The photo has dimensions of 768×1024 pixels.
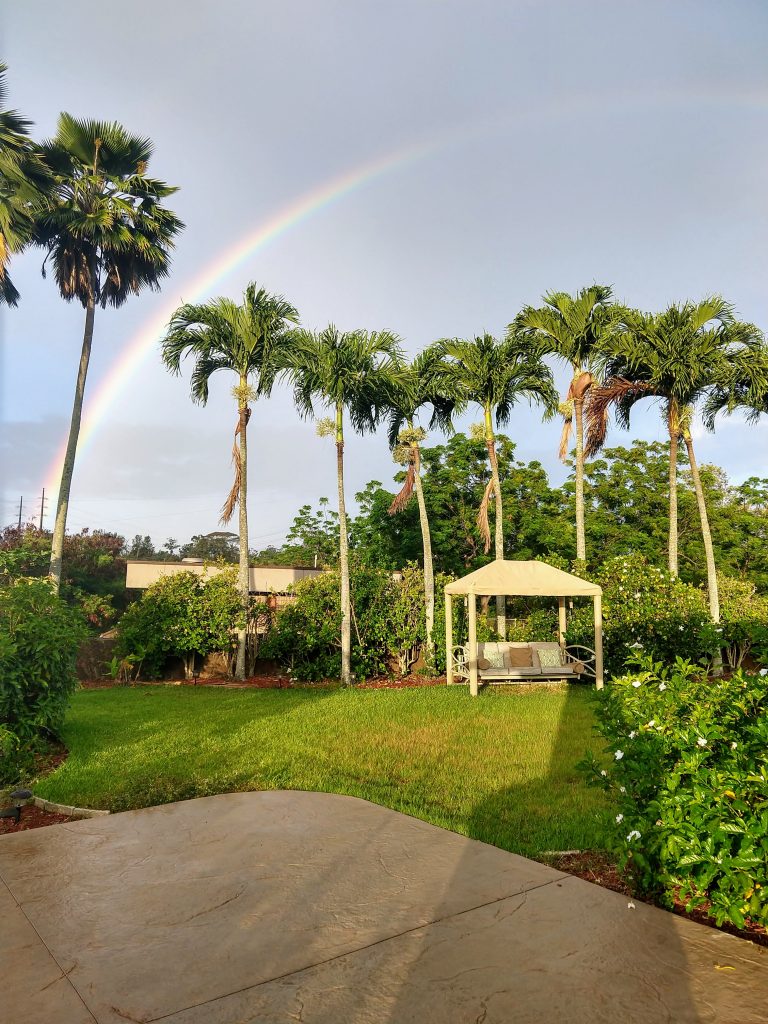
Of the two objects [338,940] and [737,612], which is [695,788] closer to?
[338,940]

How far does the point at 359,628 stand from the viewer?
15430mm

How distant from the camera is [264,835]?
14.8ft

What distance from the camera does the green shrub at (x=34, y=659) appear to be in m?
6.36

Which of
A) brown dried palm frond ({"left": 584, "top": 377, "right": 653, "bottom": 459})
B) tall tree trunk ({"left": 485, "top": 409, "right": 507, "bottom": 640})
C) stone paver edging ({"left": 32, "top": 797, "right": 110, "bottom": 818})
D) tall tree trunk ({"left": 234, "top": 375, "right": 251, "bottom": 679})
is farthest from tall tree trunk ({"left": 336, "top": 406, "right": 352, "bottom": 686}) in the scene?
stone paver edging ({"left": 32, "top": 797, "right": 110, "bottom": 818})

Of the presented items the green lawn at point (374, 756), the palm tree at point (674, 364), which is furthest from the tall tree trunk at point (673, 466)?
the green lawn at point (374, 756)

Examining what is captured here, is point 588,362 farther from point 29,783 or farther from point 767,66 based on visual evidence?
point 29,783

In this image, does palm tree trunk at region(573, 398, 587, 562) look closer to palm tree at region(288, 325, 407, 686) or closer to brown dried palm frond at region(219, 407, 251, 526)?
palm tree at region(288, 325, 407, 686)

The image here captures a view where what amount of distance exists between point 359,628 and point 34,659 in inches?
369

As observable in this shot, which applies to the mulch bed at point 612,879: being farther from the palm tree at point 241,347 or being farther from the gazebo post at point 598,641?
the palm tree at point 241,347

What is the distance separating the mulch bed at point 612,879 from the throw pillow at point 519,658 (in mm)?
9778

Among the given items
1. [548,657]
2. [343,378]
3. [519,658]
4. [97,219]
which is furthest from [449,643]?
[97,219]

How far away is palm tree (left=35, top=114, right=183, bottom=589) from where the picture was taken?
716 inches

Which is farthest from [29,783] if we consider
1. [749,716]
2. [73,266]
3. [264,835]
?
[73,266]

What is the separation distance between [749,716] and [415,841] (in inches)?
91.8
